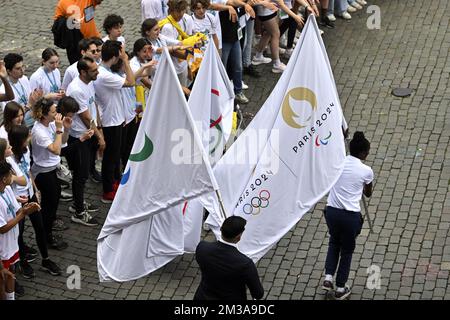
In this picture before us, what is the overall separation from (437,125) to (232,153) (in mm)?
3908

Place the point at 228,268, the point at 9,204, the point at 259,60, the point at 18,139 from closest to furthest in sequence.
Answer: the point at 228,268, the point at 9,204, the point at 18,139, the point at 259,60

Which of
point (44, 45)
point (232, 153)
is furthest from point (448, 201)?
point (44, 45)

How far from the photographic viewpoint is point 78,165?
11938 mm

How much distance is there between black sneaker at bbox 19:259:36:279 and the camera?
1113cm

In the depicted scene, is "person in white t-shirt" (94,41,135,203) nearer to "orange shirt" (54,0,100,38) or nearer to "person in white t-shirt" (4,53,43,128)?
"person in white t-shirt" (4,53,43,128)

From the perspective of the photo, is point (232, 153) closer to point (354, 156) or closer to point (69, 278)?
point (354, 156)

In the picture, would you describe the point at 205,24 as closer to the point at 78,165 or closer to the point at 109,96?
the point at 109,96

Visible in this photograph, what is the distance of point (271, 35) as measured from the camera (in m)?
15.4

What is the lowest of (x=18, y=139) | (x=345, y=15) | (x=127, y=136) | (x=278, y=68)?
(x=345, y=15)

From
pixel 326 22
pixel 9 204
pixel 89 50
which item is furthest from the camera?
pixel 326 22

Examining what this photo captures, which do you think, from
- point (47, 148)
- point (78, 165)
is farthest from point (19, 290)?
point (78, 165)

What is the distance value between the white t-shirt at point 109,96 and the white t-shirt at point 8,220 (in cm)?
219

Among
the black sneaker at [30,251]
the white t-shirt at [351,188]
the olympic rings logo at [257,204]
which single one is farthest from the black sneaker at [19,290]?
the white t-shirt at [351,188]

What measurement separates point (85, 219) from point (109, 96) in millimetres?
1450
